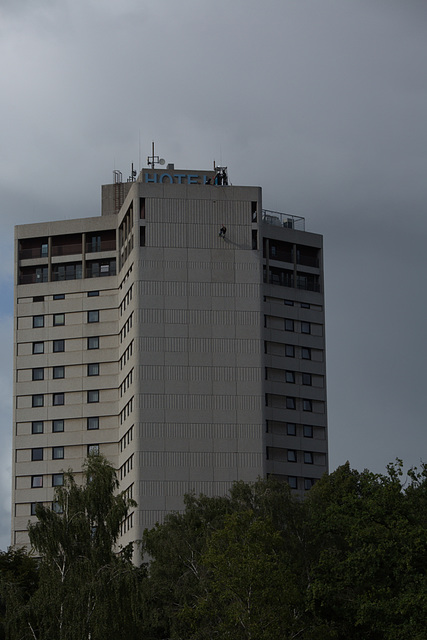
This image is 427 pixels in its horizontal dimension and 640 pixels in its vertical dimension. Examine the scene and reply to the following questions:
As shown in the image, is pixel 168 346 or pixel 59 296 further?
pixel 59 296

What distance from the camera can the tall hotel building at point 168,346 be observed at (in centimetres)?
12825

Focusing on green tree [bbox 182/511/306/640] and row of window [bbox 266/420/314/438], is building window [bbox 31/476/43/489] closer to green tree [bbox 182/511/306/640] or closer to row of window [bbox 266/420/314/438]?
row of window [bbox 266/420/314/438]

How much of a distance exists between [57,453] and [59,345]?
12597 mm

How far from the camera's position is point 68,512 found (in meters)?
70.3

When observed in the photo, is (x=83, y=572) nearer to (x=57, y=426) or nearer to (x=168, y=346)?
(x=168, y=346)

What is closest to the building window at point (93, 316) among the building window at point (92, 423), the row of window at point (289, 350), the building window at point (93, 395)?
the building window at point (93, 395)

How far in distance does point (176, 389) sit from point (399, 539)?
56.0 metres

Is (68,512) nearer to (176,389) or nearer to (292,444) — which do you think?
(176,389)

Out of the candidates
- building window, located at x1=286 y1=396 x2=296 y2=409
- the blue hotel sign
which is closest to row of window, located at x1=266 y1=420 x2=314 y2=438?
building window, located at x1=286 y1=396 x2=296 y2=409

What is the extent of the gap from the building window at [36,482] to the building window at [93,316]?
743 inches

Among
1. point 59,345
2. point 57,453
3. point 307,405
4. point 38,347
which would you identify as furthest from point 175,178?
point 57,453

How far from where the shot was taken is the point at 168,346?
130 meters

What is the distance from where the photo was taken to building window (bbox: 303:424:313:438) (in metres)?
142

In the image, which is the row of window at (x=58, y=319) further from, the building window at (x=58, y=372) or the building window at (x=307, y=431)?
the building window at (x=307, y=431)
